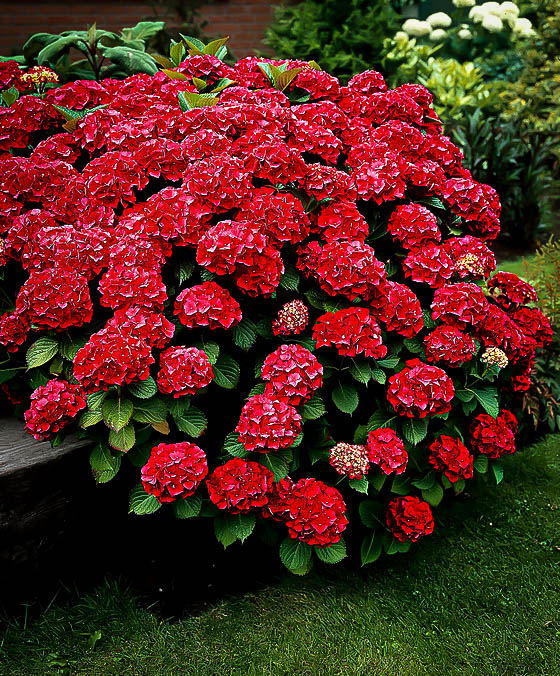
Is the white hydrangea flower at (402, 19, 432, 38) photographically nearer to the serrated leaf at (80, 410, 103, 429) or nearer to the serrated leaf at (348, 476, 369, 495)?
the serrated leaf at (348, 476, 369, 495)

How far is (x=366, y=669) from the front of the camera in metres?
2.01

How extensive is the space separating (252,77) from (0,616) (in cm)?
221

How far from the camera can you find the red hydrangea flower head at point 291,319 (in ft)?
6.92

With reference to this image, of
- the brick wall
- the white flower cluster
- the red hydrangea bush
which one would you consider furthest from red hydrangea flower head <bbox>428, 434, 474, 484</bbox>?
the white flower cluster

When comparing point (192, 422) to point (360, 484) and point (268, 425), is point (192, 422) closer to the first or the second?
point (268, 425)

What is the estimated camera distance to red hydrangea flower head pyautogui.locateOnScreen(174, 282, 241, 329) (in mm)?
1933

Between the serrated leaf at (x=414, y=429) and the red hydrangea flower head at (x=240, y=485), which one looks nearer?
the red hydrangea flower head at (x=240, y=485)

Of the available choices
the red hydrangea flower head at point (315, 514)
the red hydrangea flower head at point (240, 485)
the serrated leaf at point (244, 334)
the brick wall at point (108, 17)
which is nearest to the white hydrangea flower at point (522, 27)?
the brick wall at point (108, 17)

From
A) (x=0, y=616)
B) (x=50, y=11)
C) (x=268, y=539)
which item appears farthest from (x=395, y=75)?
(x=0, y=616)

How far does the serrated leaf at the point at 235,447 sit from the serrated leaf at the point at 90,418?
0.38 metres

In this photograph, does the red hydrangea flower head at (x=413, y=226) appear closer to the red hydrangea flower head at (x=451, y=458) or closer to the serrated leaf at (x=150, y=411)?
the red hydrangea flower head at (x=451, y=458)

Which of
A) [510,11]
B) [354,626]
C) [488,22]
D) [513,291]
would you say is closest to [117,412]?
[354,626]

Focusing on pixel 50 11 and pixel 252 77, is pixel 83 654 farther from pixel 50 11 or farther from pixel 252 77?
pixel 50 11

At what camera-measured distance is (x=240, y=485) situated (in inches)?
75.6
